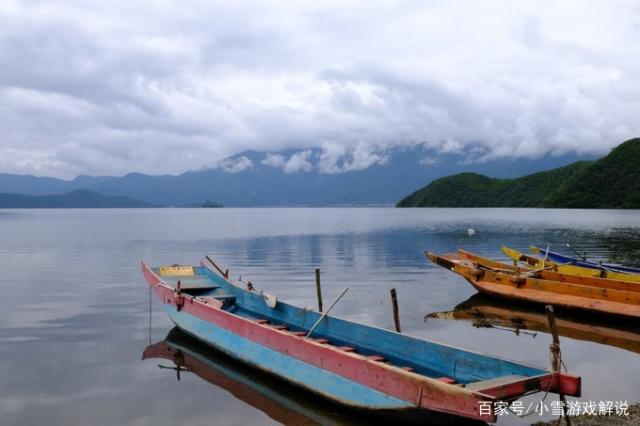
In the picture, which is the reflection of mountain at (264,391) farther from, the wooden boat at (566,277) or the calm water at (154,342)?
the wooden boat at (566,277)

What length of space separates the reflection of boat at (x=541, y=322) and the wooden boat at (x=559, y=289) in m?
0.53

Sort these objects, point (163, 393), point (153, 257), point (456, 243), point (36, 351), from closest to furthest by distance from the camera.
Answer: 1. point (163, 393)
2. point (36, 351)
3. point (153, 257)
4. point (456, 243)

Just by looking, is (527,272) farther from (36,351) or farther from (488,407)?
(36,351)

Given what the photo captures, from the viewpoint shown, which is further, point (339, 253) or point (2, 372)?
point (339, 253)

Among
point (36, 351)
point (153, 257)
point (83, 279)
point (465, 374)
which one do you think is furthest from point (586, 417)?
point (153, 257)

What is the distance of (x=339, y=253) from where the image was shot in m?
44.7

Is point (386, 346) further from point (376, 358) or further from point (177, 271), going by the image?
point (177, 271)

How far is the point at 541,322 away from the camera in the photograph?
61.2 ft

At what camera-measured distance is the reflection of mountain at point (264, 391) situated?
9.88m

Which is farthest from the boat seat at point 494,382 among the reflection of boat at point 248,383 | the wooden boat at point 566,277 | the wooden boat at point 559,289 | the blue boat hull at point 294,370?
the wooden boat at point 566,277

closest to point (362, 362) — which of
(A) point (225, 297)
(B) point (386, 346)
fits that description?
(B) point (386, 346)

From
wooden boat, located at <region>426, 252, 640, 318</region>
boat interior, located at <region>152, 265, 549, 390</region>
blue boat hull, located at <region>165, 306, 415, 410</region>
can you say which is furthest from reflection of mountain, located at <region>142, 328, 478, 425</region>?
wooden boat, located at <region>426, 252, 640, 318</region>

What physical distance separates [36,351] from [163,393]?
5526 mm

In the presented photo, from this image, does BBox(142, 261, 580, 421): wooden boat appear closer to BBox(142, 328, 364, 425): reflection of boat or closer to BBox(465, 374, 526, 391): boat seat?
BBox(465, 374, 526, 391): boat seat
